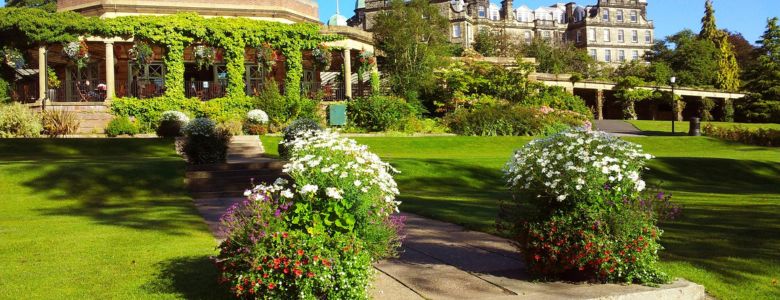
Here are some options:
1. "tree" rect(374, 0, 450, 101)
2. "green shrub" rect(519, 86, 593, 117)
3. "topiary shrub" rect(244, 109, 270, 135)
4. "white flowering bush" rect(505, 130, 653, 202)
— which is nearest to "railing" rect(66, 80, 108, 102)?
"topiary shrub" rect(244, 109, 270, 135)

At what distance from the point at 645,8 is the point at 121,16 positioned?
98922 millimetres

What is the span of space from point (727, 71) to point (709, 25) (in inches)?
385

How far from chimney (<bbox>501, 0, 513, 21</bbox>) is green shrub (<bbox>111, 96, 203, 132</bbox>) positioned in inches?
3272

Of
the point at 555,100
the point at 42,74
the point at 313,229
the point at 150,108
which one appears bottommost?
the point at 313,229

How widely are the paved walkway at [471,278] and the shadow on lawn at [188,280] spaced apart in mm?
1391

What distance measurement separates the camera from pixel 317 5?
36469 mm

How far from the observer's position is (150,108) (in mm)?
29141

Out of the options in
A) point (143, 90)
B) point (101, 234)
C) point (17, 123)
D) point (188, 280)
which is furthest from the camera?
point (143, 90)

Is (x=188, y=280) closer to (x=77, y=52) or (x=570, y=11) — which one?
(x=77, y=52)

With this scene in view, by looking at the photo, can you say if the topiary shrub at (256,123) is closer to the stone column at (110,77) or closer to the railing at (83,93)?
the stone column at (110,77)

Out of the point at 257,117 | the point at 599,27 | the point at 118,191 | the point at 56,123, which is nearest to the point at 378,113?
the point at 257,117

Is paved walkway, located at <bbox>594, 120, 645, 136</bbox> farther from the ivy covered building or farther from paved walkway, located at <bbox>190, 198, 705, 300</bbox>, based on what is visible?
paved walkway, located at <bbox>190, 198, 705, 300</bbox>

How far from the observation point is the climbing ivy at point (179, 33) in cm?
2817

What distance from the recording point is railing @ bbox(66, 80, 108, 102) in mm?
29344
